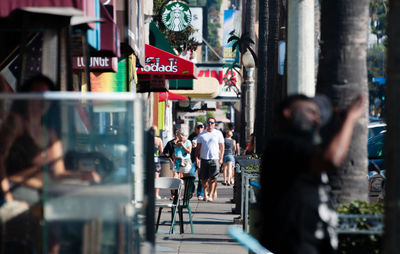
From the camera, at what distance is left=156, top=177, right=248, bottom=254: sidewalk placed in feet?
35.1

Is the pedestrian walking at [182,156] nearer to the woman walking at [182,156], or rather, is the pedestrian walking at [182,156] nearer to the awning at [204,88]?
the woman walking at [182,156]

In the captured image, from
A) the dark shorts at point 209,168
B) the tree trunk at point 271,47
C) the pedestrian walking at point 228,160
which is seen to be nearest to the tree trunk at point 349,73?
the tree trunk at point 271,47

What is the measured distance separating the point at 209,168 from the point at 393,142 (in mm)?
13160

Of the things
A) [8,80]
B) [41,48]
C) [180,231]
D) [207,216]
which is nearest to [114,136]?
[41,48]

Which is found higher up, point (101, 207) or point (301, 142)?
point (301, 142)

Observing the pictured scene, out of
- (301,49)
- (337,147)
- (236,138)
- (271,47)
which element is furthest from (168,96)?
(337,147)

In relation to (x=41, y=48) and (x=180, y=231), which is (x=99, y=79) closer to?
(x=180, y=231)

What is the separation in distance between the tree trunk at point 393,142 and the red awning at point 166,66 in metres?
12.6

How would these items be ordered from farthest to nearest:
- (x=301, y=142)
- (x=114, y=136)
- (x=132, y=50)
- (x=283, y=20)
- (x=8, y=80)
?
(x=132, y=50) < (x=283, y=20) < (x=8, y=80) < (x=114, y=136) < (x=301, y=142)

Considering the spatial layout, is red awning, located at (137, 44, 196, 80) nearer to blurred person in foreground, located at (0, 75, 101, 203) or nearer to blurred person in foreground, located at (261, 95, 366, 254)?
blurred person in foreground, located at (0, 75, 101, 203)

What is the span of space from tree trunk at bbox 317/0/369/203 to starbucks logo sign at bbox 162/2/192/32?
51.3 ft

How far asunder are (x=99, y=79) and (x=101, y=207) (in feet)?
28.2

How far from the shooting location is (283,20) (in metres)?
12.1

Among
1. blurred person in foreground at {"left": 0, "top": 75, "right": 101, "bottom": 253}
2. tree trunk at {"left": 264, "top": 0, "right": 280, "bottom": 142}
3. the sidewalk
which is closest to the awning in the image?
the sidewalk
